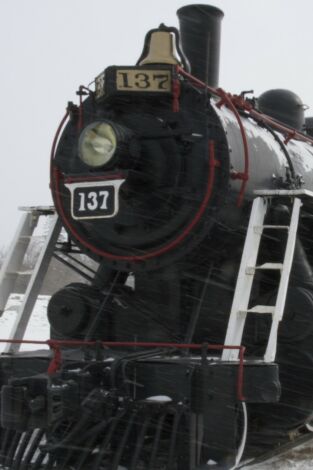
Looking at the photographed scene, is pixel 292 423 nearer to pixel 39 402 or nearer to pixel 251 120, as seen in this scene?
pixel 39 402

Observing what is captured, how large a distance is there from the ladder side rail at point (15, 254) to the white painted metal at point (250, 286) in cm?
250

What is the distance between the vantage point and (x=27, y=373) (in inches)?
219

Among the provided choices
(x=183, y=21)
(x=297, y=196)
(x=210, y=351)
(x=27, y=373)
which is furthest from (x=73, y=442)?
(x=183, y=21)

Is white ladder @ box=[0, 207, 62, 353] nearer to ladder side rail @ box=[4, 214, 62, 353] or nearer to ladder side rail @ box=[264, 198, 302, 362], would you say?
ladder side rail @ box=[4, 214, 62, 353]

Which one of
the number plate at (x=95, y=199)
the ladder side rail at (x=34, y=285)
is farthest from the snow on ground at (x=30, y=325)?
the number plate at (x=95, y=199)

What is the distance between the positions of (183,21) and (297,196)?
2385mm

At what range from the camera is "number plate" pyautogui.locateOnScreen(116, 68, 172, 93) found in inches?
231

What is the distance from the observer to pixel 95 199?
568 cm

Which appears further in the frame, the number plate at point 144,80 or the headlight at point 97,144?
the number plate at point 144,80

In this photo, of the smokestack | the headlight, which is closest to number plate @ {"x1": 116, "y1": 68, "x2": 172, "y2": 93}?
the headlight

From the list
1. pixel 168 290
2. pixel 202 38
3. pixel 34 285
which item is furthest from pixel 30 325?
pixel 168 290

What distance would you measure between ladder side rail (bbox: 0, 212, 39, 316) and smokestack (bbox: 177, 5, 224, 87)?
2.18 m

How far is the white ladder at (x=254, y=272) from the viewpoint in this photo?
17.0 feet

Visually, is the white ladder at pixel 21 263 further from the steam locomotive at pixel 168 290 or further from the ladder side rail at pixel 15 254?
the steam locomotive at pixel 168 290
